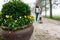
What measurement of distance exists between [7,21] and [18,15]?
50 centimetres

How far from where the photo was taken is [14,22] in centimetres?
745

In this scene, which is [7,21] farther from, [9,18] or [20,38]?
[20,38]

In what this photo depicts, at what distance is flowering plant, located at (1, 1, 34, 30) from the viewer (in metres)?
7.48

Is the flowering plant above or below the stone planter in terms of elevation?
above

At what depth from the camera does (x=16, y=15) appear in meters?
7.57

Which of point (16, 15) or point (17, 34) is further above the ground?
point (16, 15)

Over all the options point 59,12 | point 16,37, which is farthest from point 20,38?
point 59,12

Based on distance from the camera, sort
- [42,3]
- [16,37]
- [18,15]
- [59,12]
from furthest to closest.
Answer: [59,12]
[42,3]
[18,15]
[16,37]

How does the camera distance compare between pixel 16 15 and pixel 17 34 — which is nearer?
pixel 17 34

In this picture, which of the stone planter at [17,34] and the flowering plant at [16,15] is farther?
the flowering plant at [16,15]

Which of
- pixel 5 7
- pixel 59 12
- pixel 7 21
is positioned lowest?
pixel 59 12

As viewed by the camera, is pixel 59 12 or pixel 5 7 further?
pixel 59 12

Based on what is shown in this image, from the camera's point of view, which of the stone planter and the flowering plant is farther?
the flowering plant

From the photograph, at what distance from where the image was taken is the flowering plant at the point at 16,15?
7.48 m
